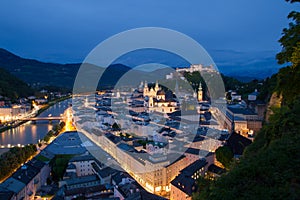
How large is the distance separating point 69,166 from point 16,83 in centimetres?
2162

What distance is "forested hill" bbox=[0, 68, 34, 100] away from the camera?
20984 mm

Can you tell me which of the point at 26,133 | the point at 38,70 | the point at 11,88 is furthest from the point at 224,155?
the point at 38,70

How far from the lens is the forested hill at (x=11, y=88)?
20984 millimetres

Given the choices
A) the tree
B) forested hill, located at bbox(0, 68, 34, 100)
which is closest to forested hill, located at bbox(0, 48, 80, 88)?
forested hill, located at bbox(0, 68, 34, 100)

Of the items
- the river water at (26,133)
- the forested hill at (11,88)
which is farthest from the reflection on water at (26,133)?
the forested hill at (11,88)

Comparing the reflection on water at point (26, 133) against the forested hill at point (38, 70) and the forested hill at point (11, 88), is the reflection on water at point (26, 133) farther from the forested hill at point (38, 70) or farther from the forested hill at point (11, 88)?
the forested hill at point (38, 70)

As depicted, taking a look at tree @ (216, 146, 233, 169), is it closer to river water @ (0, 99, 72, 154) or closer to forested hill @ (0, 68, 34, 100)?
river water @ (0, 99, 72, 154)

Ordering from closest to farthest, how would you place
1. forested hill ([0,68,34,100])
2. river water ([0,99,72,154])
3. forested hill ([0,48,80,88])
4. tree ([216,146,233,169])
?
1. tree ([216,146,233,169])
2. river water ([0,99,72,154])
3. forested hill ([0,68,34,100])
4. forested hill ([0,48,80,88])

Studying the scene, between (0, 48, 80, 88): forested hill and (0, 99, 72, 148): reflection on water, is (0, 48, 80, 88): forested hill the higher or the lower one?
the higher one

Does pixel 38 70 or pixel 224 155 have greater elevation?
pixel 38 70

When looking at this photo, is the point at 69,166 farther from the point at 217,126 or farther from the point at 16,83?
the point at 16,83

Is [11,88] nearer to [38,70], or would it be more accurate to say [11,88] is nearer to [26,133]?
[26,133]

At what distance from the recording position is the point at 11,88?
22422 millimetres

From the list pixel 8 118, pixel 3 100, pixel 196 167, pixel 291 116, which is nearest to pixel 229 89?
pixel 196 167
